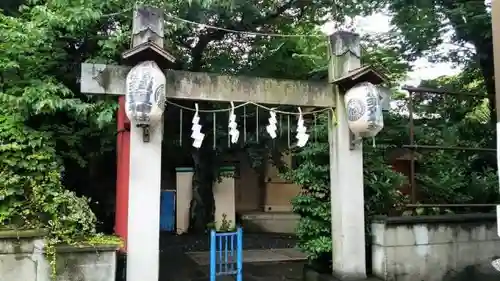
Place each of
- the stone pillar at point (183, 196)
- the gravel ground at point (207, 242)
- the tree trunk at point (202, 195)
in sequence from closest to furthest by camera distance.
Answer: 1. the gravel ground at point (207, 242)
2. the tree trunk at point (202, 195)
3. the stone pillar at point (183, 196)

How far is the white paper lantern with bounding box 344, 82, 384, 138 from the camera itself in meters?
7.21

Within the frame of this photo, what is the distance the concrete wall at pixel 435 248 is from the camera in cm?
780

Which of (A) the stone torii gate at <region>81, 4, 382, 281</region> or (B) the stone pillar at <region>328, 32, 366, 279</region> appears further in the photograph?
(B) the stone pillar at <region>328, 32, 366, 279</region>

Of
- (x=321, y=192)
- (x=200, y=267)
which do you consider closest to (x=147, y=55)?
(x=321, y=192)

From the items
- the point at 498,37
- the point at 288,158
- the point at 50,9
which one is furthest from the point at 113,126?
the point at 288,158

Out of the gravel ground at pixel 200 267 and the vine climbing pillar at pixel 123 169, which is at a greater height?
the vine climbing pillar at pixel 123 169

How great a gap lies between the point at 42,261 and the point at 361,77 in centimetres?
584

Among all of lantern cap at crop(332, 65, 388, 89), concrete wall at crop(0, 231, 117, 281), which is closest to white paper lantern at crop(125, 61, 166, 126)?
concrete wall at crop(0, 231, 117, 281)

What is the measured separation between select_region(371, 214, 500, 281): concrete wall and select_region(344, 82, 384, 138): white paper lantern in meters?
1.79

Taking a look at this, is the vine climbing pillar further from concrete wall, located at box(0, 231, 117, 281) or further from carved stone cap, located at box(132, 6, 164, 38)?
carved stone cap, located at box(132, 6, 164, 38)

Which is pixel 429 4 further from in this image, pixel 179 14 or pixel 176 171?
pixel 176 171

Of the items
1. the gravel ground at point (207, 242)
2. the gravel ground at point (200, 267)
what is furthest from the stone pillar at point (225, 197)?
the gravel ground at point (200, 267)

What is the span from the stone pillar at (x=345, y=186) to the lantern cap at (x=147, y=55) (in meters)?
3.15

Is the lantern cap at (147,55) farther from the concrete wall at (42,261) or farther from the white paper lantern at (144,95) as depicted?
the concrete wall at (42,261)
